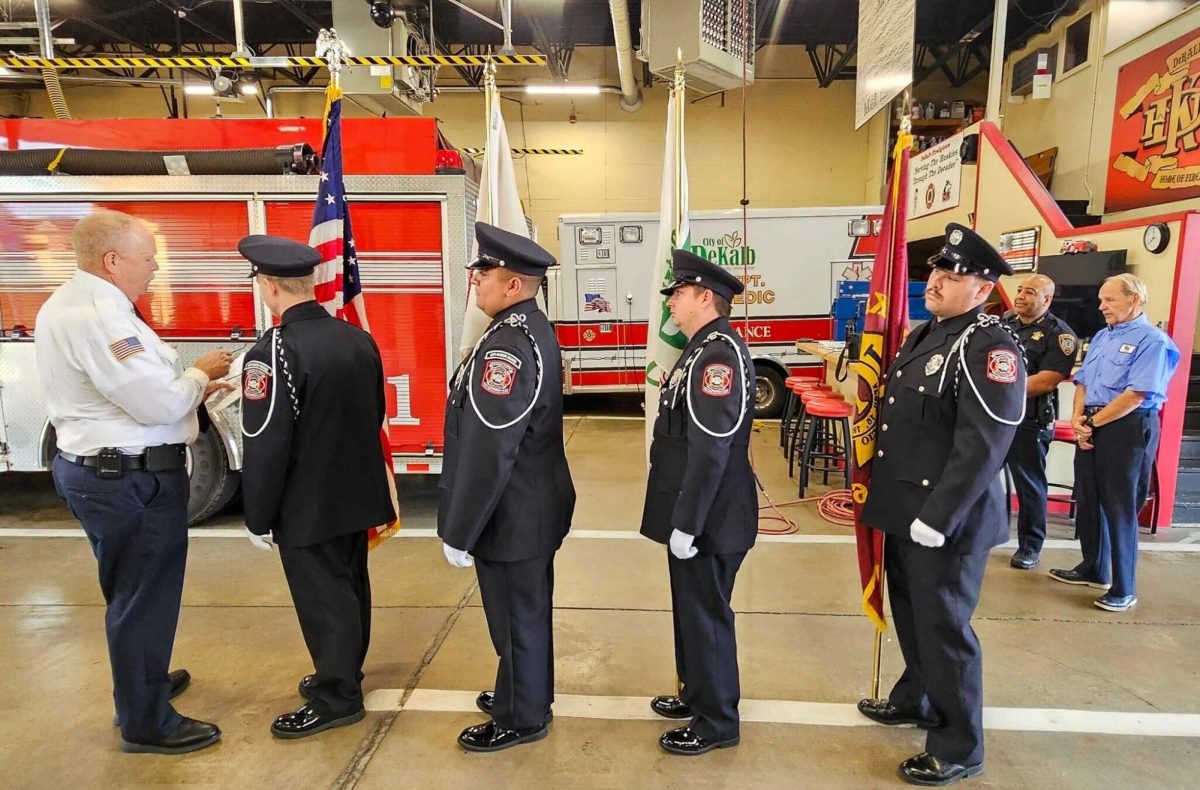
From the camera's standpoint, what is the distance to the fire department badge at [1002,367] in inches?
84.5

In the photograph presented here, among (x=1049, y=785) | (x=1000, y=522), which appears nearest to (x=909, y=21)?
(x=1000, y=522)

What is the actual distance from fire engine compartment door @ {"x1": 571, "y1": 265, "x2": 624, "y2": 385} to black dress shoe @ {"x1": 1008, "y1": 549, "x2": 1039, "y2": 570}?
5832 millimetres

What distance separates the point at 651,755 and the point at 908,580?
1184 millimetres

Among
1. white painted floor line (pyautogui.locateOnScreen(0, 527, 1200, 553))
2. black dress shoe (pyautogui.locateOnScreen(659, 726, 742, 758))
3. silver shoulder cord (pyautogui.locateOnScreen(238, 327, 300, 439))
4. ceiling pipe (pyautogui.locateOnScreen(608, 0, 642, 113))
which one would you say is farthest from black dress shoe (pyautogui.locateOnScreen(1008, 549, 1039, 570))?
ceiling pipe (pyautogui.locateOnScreen(608, 0, 642, 113))

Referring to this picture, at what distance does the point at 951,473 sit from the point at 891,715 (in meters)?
1.21

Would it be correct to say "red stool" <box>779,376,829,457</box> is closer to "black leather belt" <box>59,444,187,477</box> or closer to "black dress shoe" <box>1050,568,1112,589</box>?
"black dress shoe" <box>1050,568,1112,589</box>

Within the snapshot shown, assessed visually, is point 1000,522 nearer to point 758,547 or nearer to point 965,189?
point 758,547

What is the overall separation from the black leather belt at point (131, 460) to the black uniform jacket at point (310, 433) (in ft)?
0.97

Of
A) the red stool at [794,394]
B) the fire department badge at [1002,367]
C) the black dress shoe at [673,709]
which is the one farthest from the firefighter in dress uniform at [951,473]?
the red stool at [794,394]

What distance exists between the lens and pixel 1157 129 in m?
8.12

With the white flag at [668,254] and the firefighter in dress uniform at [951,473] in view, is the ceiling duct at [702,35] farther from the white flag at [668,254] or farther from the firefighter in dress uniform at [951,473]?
the firefighter in dress uniform at [951,473]

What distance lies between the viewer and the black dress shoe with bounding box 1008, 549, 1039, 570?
14.3ft

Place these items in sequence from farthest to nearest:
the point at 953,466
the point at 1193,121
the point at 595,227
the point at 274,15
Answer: the point at 274,15, the point at 595,227, the point at 1193,121, the point at 953,466

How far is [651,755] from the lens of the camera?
8.36 feet
